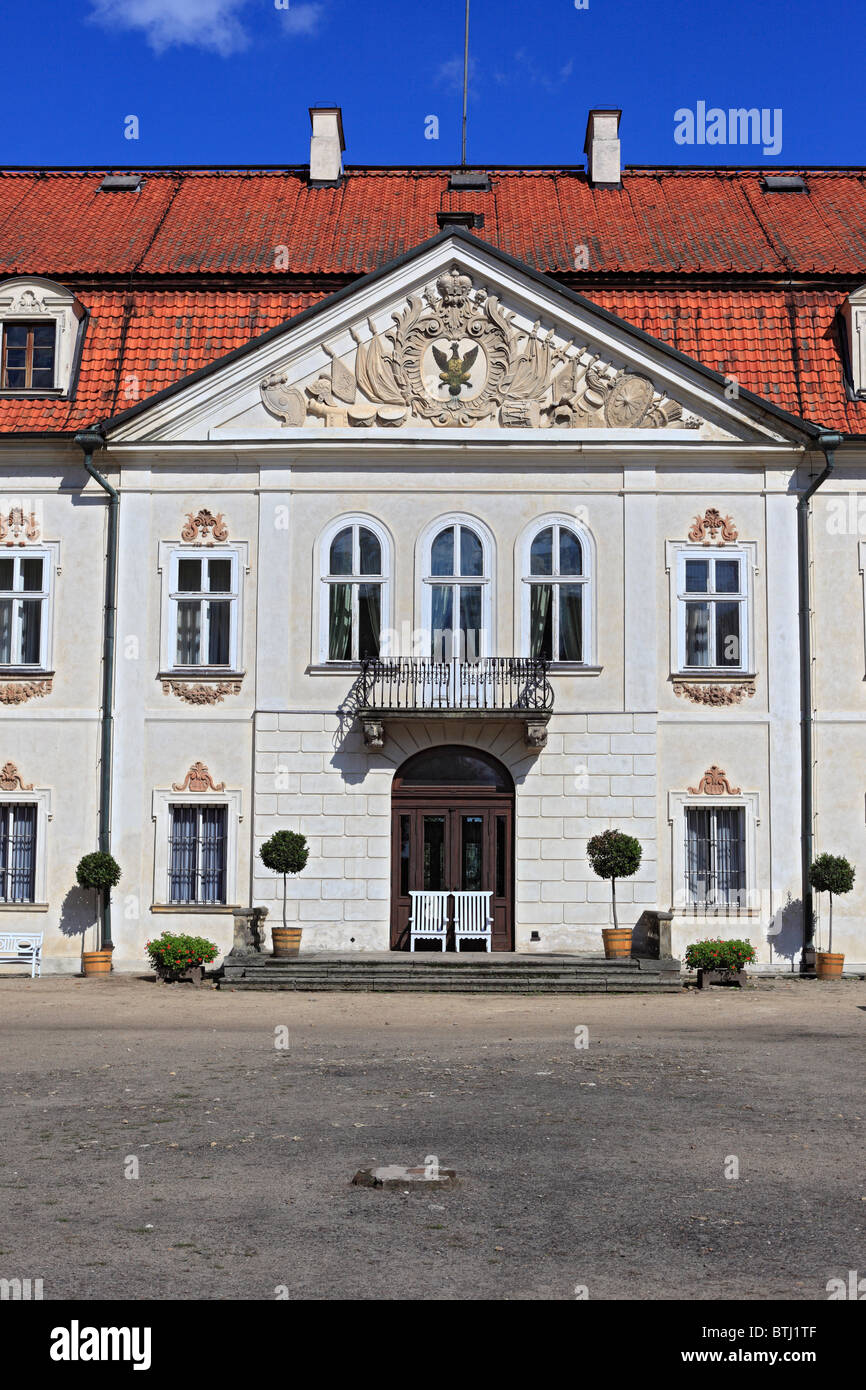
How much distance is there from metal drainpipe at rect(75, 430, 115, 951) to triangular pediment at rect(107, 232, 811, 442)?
530 mm

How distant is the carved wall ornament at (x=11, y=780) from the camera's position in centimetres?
2461

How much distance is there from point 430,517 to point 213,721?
4.70 metres

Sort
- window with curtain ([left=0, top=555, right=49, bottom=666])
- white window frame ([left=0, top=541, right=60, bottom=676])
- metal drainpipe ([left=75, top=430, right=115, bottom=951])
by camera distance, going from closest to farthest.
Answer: metal drainpipe ([left=75, top=430, right=115, bottom=951]) < white window frame ([left=0, top=541, right=60, bottom=676]) < window with curtain ([left=0, top=555, right=49, bottom=666])

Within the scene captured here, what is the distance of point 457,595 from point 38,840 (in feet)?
24.9

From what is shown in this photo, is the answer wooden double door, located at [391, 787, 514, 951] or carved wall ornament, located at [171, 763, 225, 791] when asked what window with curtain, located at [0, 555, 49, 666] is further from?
→ wooden double door, located at [391, 787, 514, 951]

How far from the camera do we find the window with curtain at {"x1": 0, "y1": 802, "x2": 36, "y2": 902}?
24.6 meters

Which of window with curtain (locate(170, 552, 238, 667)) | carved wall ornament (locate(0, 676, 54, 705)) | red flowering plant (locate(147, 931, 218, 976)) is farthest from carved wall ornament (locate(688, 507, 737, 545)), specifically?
carved wall ornament (locate(0, 676, 54, 705))

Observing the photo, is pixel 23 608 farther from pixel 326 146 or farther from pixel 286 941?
pixel 326 146

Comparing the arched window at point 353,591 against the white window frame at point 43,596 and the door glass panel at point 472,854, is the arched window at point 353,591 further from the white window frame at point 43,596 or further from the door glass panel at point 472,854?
the white window frame at point 43,596

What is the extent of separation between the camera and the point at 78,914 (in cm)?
2433

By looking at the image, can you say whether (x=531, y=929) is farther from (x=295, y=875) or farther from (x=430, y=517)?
(x=430, y=517)

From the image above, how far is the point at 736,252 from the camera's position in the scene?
27156mm
